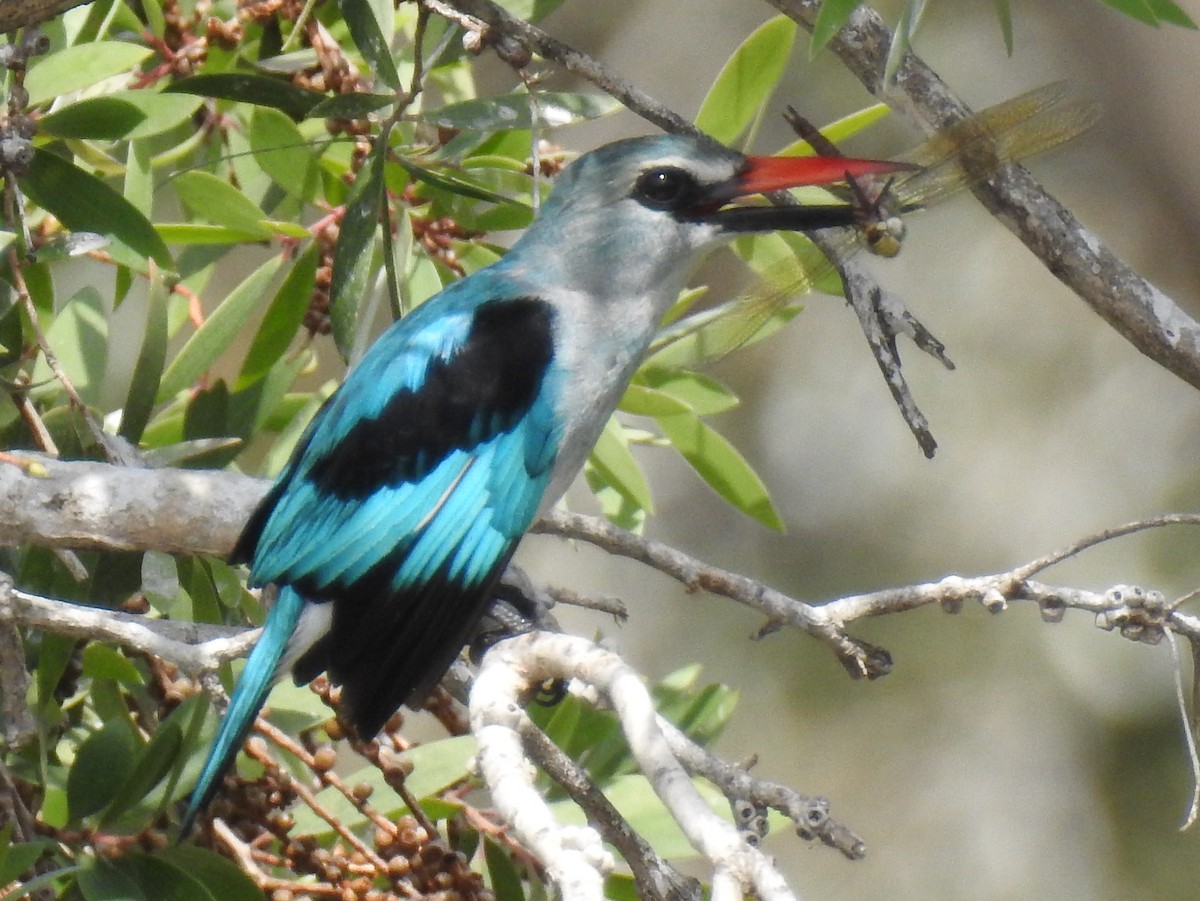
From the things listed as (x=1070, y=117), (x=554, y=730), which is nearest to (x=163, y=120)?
(x=554, y=730)

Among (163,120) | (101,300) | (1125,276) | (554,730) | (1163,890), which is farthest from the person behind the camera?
(1163,890)

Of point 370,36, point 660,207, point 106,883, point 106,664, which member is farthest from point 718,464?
point 106,883

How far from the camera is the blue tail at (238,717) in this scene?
2.03m

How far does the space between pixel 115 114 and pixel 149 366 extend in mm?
376

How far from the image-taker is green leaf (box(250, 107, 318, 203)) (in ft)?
8.02

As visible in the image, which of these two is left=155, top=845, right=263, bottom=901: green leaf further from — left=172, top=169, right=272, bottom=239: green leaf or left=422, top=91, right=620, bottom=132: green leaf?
left=422, top=91, right=620, bottom=132: green leaf

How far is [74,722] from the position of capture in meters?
2.58

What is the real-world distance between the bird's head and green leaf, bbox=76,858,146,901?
1.14 meters

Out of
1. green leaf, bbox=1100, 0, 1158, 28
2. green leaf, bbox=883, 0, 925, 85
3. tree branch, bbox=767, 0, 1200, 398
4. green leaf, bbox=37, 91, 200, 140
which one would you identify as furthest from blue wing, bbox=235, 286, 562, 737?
green leaf, bbox=1100, 0, 1158, 28

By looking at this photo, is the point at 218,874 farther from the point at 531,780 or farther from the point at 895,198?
the point at 895,198

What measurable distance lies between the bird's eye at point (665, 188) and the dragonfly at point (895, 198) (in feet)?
0.67

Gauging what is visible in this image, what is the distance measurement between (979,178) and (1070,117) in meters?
0.35

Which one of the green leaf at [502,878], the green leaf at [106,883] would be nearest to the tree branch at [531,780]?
the green leaf at [502,878]

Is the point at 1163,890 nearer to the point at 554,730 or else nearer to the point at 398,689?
the point at 554,730
